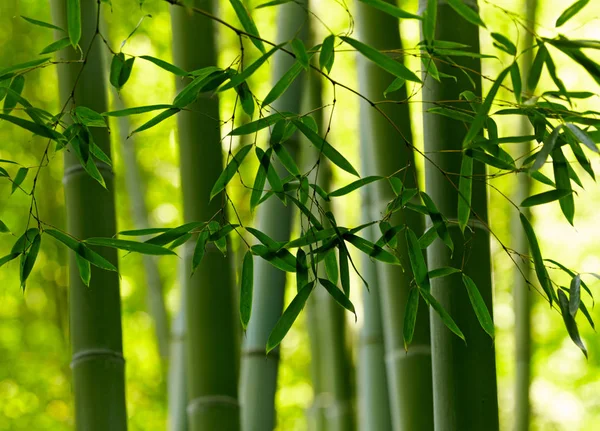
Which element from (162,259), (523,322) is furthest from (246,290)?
(162,259)

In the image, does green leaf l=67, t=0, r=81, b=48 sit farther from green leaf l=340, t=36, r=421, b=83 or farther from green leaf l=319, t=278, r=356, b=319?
green leaf l=319, t=278, r=356, b=319

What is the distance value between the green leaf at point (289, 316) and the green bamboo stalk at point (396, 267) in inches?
19.4

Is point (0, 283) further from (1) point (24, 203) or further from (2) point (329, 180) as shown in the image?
(2) point (329, 180)

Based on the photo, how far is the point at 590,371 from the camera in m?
5.41

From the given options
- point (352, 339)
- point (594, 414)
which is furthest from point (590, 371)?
point (352, 339)

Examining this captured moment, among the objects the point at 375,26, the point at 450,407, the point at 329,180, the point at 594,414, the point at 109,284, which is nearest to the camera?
the point at 450,407

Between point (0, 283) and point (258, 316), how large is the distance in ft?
11.1

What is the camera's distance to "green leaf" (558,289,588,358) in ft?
4.14

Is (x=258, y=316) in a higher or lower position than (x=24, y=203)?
lower

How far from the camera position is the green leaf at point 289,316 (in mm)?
1325

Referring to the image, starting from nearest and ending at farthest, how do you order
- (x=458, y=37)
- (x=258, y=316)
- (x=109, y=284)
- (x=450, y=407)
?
(x=450, y=407) < (x=458, y=37) < (x=109, y=284) < (x=258, y=316)

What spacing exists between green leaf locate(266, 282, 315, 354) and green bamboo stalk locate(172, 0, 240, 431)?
485 millimetres

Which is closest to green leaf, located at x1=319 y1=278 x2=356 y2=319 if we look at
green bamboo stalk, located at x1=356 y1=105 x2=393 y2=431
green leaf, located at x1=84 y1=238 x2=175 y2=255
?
green leaf, located at x1=84 y1=238 x2=175 y2=255

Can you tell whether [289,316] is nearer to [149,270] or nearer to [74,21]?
[74,21]
